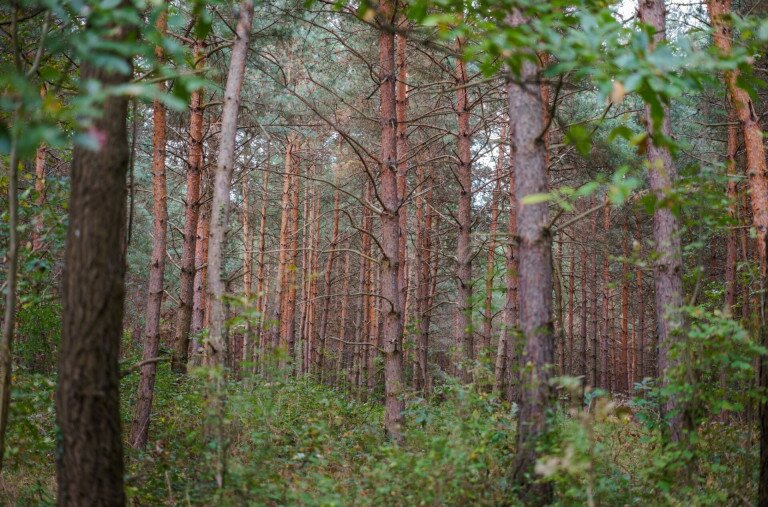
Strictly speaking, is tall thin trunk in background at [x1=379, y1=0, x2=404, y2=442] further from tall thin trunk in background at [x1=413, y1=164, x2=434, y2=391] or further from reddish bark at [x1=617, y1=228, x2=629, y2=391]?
reddish bark at [x1=617, y1=228, x2=629, y2=391]

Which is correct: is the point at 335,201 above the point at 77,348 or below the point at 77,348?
above

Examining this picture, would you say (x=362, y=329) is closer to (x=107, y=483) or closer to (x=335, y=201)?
(x=335, y=201)

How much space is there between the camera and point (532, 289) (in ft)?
15.2

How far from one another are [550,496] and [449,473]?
884mm

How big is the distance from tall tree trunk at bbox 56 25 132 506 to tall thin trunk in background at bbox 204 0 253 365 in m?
1.70

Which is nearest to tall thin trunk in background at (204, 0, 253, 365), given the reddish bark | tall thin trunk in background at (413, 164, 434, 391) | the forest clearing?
the forest clearing

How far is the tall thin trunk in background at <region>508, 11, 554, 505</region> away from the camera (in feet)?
14.3

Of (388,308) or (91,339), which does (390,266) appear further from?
(91,339)

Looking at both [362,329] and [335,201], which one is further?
[362,329]

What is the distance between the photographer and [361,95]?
14.9 meters

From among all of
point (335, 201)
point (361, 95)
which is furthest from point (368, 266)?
point (361, 95)

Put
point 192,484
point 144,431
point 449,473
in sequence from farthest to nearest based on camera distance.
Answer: point 144,431, point 192,484, point 449,473

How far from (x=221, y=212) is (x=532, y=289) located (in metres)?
2.95

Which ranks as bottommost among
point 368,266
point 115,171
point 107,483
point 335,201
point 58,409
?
point 107,483
